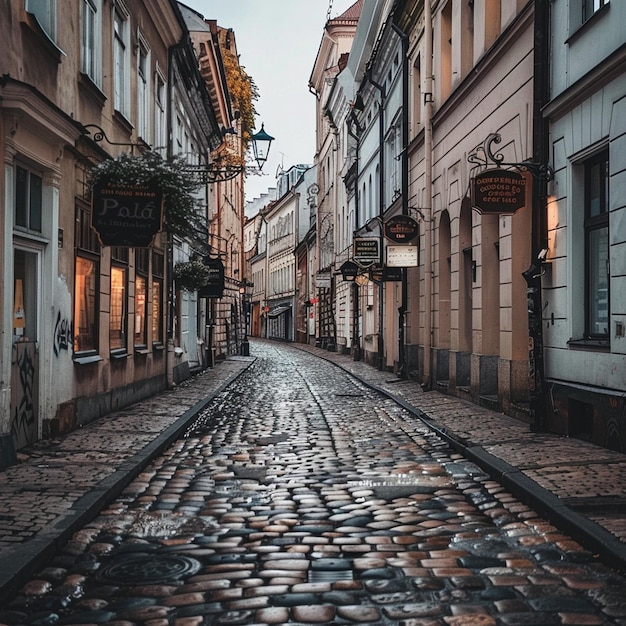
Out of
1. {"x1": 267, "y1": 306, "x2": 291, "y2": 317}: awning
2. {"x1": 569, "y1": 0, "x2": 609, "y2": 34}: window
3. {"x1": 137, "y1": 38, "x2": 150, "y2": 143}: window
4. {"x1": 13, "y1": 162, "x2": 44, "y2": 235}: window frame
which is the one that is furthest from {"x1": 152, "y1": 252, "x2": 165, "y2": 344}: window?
{"x1": 267, "y1": 306, "x2": 291, "y2": 317}: awning

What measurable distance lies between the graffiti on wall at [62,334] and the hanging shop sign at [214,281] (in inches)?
563

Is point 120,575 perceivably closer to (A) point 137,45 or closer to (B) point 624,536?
(B) point 624,536

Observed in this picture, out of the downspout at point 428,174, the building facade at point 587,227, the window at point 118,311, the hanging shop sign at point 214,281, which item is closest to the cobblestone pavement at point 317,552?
the building facade at point 587,227

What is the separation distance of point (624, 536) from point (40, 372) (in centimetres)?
684

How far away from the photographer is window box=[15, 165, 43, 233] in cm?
929

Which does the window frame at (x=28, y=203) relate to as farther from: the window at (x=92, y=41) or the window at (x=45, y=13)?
the window at (x=92, y=41)

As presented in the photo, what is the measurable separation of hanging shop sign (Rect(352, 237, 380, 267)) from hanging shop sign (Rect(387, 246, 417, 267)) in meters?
4.98

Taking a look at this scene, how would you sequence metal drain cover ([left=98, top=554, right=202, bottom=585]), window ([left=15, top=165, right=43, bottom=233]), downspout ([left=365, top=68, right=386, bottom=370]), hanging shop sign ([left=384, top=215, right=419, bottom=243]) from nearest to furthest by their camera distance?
metal drain cover ([left=98, top=554, right=202, bottom=585]) < window ([left=15, top=165, right=43, bottom=233]) < hanging shop sign ([left=384, top=215, right=419, bottom=243]) < downspout ([left=365, top=68, right=386, bottom=370])

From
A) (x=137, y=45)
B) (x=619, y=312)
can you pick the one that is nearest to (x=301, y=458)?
(x=619, y=312)

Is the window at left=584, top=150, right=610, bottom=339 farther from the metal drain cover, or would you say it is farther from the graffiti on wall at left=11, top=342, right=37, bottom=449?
the graffiti on wall at left=11, top=342, right=37, bottom=449

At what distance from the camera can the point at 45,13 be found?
9.90 metres

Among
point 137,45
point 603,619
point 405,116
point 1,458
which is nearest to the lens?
point 603,619

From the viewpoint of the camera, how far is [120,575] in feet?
16.8

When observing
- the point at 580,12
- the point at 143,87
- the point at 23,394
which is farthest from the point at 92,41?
the point at 580,12
